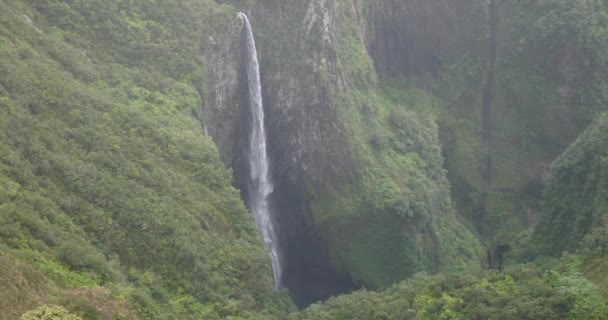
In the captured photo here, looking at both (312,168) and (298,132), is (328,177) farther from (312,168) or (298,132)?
(298,132)

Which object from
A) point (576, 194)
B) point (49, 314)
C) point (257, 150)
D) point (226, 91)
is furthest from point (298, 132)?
point (49, 314)

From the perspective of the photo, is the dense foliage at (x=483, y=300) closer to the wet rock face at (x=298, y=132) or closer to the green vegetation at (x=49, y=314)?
the wet rock face at (x=298, y=132)

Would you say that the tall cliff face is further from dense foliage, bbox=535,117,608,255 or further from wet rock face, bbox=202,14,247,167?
dense foliage, bbox=535,117,608,255

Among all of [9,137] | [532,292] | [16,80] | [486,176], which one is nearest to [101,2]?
[16,80]

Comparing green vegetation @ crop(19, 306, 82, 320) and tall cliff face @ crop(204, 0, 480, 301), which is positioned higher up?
→ tall cliff face @ crop(204, 0, 480, 301)

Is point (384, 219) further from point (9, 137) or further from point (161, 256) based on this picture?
point (9, 137)

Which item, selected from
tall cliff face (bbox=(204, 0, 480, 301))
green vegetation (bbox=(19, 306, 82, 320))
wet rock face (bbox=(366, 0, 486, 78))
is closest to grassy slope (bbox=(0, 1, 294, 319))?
green vegetation (bbox=(19, 306, 82, 320))

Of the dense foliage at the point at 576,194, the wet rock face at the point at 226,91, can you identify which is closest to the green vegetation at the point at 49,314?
the wet rock face at the point at 226,91
